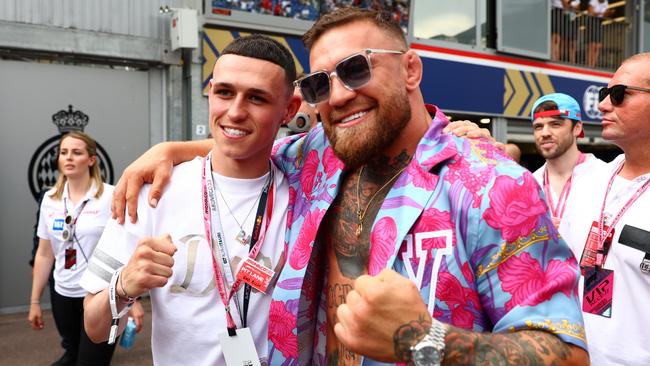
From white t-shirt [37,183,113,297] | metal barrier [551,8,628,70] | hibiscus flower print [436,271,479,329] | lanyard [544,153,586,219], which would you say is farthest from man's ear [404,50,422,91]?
metal barrier [551,8,628,70]

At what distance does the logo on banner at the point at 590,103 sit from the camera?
11.6m

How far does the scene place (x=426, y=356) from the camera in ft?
3.90

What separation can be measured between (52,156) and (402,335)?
662cm

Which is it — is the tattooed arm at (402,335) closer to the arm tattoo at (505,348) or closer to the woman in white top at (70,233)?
the arm tattoo at (505,348)

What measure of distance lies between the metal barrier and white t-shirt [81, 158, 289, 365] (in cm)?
1099

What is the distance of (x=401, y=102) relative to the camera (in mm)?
1714

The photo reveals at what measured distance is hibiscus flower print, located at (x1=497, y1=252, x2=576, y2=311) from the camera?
131 centimetres

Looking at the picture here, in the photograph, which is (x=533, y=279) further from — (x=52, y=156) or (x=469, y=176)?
(x=52, y=156)

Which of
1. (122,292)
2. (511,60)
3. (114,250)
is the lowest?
(122,292)

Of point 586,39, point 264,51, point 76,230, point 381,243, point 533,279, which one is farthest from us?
point 586,39

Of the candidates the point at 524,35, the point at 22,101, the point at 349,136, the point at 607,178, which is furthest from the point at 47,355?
the point at 524,35

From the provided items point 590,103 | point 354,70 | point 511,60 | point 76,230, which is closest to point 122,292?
point 354,70

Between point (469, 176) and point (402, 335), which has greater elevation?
point (469, 176)

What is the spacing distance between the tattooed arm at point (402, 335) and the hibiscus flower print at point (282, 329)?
1.80ft
